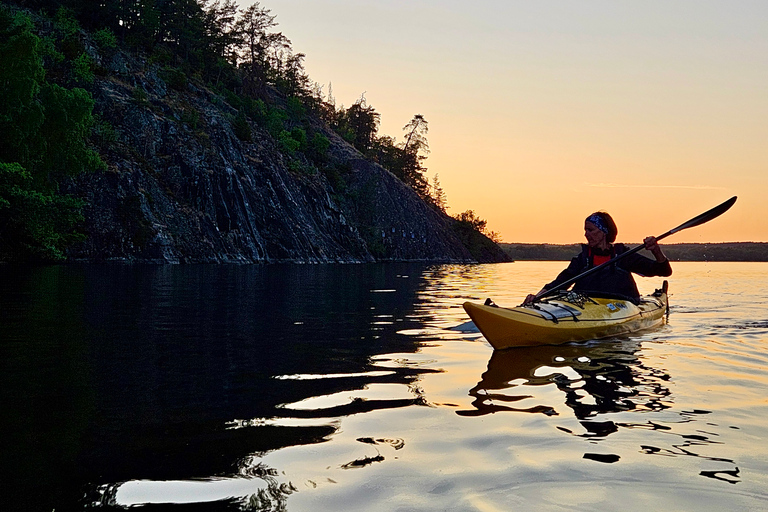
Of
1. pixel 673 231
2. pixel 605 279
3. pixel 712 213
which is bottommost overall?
pixel 605 279

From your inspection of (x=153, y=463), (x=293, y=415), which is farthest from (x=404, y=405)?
(x=153, y=463)

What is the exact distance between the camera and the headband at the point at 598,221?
35.1ft

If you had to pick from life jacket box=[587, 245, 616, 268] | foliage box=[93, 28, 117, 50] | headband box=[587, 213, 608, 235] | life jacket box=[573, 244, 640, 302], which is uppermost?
foliage box=[93, 28, 117, 50]

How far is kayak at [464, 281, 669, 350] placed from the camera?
8836 mm

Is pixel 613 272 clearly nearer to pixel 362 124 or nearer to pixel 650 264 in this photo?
pixel 650 264

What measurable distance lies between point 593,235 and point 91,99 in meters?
39.9

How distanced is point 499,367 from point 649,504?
4.51m

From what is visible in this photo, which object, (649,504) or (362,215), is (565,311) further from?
(362,215)

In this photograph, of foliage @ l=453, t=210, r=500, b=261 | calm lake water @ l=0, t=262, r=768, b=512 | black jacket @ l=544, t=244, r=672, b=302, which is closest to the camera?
calm lake water @ l=0, t=262, r=768, b=512

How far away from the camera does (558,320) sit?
9.45 metres

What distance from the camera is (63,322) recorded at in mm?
10648

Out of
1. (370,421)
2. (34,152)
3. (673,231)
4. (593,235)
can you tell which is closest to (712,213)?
(673,231)

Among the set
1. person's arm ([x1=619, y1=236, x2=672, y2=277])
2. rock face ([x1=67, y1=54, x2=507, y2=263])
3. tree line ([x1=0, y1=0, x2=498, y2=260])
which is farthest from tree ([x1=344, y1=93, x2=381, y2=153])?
person's arm ([x1=619, y1=236, x2=672, y2=277])

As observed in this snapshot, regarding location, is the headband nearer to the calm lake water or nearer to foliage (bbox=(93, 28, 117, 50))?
the calm lake water
